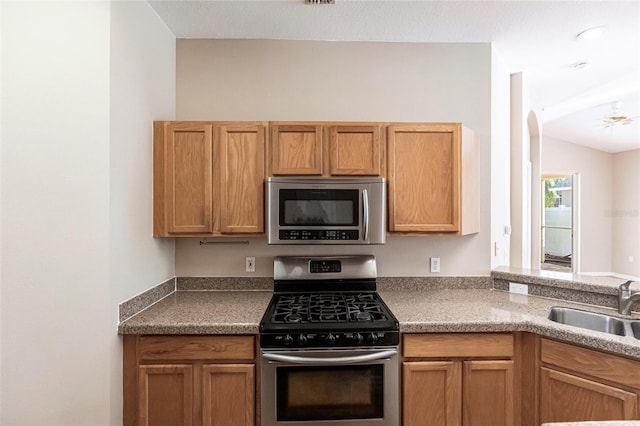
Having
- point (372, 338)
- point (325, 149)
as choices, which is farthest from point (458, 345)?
point (325, 149)

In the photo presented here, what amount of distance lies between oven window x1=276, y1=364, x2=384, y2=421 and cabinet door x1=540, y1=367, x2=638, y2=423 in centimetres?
85

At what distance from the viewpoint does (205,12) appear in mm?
2205

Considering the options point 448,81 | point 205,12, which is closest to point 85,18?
point 205,12

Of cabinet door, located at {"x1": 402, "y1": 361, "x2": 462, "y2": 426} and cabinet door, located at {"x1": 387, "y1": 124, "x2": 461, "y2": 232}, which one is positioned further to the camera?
cabinet door, located at {"x1": 387, "y1": 124, "x2": 461, "y2": 232}

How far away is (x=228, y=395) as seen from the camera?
1811mm

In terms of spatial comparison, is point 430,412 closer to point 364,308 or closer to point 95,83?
point 364,308

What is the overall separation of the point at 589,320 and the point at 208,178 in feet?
8.06

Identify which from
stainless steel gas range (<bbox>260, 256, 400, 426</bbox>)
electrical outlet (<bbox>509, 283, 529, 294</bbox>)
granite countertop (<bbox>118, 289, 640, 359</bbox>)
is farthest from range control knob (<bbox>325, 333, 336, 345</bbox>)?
electrical outlet (<bbox>509, 283, 529, 294</bbox>)

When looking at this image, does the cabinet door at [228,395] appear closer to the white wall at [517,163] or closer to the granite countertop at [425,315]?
the granite countertop at [425,315]

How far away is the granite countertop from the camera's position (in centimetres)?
173

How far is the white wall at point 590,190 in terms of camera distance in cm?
742

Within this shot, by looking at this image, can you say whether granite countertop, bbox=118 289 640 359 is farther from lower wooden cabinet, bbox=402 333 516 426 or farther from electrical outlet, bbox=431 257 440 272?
electrical outlet, bbox=431 257 440 272

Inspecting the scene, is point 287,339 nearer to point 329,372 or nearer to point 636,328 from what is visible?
point 329,372

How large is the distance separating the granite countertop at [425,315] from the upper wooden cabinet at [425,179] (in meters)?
0.49
